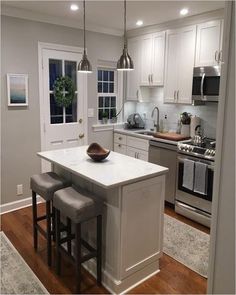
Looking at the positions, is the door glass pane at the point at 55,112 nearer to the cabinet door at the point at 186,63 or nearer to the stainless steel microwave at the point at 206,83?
the cabinet door at the point at 186,63

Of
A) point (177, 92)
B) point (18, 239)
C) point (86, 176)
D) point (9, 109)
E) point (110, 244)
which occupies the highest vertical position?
point (177, 92)

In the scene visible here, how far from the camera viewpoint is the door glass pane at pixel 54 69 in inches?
158

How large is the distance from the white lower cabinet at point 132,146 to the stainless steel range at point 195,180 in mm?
746

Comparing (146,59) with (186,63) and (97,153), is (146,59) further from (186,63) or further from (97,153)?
(97,153)

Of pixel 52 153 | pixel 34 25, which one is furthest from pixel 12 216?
pixel 34 25

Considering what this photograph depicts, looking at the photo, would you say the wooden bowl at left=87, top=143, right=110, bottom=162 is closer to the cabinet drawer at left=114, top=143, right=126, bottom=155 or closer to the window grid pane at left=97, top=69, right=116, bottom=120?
the cabinet drawer at left=114, top=143, right=126, bottom=155

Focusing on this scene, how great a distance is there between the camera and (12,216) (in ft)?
12.1

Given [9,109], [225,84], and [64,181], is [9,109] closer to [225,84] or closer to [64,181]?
[64,181]

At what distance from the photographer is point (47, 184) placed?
2.64m

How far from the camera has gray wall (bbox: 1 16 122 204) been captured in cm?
359

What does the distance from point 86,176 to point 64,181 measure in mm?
580

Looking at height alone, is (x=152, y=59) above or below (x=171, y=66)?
above

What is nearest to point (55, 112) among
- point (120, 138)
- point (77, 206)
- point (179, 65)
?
point (120, 138)

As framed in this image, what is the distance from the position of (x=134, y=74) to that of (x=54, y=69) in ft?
4.75
